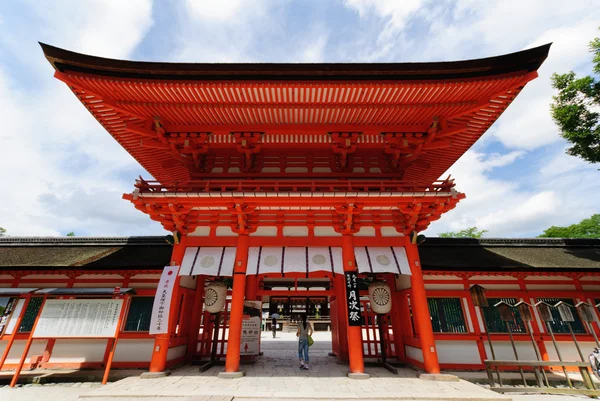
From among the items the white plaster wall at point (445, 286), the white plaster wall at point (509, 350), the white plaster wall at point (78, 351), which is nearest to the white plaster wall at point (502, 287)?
the white plaster wall at point (445, 286)

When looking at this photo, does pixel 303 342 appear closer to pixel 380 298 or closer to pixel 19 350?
pixel 380 298

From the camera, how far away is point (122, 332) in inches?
385

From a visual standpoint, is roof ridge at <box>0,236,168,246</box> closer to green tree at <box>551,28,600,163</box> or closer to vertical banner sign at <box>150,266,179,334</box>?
vertical banner sign at <box>150,266,179,334</box>

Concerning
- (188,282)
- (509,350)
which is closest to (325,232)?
(188,282)

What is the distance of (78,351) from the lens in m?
9.80

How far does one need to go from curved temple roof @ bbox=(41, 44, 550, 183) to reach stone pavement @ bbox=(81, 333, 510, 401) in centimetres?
652

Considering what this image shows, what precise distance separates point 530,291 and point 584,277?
2210 millimetres

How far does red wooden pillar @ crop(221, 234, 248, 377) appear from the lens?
8086mm

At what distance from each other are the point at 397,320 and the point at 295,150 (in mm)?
8013

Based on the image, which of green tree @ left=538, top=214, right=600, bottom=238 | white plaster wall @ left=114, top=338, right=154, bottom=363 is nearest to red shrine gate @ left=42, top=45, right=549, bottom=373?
white plaster wall @ left=114, top=338, right=154, bottom=363

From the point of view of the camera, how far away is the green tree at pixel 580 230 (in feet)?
139

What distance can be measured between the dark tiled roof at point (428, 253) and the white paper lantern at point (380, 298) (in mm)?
1734

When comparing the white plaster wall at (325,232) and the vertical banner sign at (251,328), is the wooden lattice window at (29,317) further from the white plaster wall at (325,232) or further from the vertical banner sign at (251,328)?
the white plaster wall at (325,232)

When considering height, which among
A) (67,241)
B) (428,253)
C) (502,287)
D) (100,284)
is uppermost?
(67,241)
